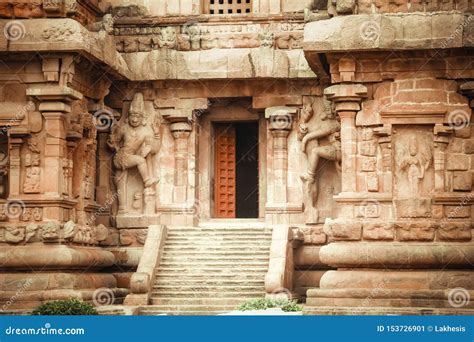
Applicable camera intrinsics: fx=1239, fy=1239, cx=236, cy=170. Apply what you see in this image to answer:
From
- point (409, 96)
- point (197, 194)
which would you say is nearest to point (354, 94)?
point (409, 96)

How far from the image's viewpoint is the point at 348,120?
78.4ft

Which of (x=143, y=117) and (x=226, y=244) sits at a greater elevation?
(x=143, y=117)

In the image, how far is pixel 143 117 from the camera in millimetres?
27953

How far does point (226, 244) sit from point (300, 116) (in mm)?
3319

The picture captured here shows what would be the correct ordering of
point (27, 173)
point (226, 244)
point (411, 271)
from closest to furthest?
point (411, 271), point (27, 173), point (226, 244)

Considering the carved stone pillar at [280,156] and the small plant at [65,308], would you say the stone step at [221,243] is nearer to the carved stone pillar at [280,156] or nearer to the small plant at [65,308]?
the carved stone pillar at [280,156]

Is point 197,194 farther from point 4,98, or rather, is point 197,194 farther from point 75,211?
point 4,98

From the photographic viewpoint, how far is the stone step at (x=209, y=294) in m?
25.1

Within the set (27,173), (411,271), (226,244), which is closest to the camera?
(411,271)

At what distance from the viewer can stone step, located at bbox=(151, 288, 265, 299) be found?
25062 millimetres

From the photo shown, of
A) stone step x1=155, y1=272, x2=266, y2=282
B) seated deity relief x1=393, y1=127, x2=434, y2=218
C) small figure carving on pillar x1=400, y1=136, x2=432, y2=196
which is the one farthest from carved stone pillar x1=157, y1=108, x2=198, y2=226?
small figure carving on pillar x1=400, y1=136, x2=432, y2=196

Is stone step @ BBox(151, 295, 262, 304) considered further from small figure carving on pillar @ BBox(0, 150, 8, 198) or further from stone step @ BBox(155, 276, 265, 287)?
small figure carving on pillar @ BBox(0, 150, 8, 198)

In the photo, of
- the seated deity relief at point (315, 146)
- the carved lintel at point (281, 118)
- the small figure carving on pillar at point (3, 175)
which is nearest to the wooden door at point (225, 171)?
the carved lintel at point (281, 118)

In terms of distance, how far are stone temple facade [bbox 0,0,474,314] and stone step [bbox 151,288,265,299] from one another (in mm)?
41
